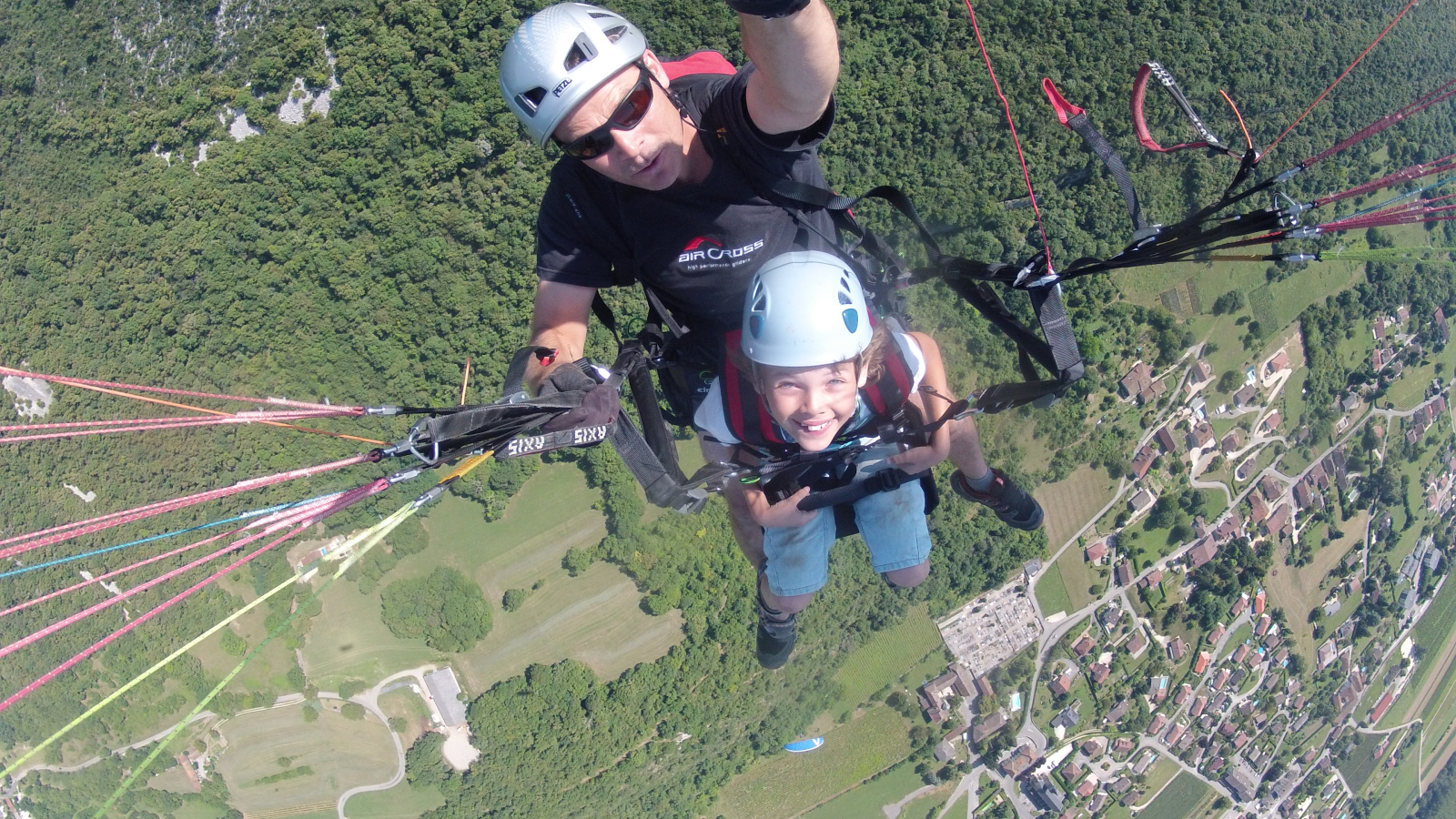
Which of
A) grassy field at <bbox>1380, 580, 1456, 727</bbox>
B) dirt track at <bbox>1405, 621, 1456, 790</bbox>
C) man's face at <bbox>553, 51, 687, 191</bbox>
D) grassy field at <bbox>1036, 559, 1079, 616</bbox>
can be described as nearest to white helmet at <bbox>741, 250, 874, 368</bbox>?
man's face at <bbox>553, 51, 687, 191</bbox>

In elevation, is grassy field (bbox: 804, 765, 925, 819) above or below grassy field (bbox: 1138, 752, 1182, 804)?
below

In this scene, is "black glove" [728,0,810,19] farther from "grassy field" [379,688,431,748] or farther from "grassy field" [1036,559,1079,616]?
"grassy field" [1036,559,1079,616]

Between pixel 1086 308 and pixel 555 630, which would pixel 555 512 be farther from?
pixel 1086 308

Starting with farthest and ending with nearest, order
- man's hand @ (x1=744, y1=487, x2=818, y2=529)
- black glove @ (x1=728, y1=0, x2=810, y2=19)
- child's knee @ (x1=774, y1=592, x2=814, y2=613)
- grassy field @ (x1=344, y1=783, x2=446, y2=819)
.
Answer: grassy field @ (x1=344, y1=783, x2=446, y2=819) < child's knee @ (x1=774, y1=592, x2=814, y2=613) < man's hand @ (x1=744, y1=487, x2=818, y2=529) < black glove @ (x1=728, y1=0, x2=810, y2=19)

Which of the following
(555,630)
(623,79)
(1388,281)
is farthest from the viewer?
(1388,281)

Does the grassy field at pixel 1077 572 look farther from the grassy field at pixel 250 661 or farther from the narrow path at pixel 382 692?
the grassy field at pixel 250 661

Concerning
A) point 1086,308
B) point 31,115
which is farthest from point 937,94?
point 31,115

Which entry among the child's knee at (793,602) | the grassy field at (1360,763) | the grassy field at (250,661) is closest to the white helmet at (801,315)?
the child's knee at (793,602)
